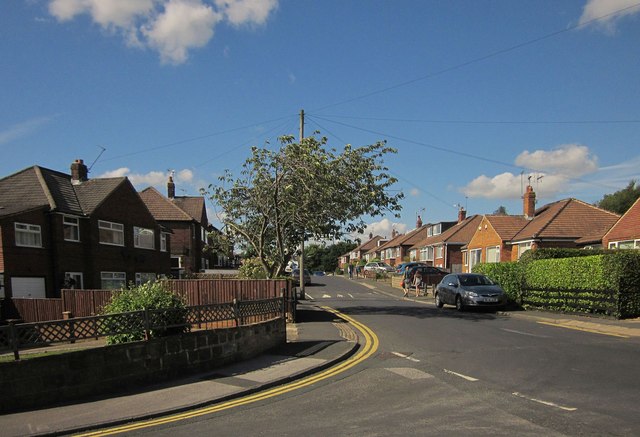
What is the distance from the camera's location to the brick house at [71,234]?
23.1 metres

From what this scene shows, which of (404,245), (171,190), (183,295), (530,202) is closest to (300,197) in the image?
(183,295)

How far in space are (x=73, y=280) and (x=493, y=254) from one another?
2760cm

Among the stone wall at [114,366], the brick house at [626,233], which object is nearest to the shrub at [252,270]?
the stone wall at [114,366]

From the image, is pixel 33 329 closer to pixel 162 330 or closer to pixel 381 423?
pixel 162 330

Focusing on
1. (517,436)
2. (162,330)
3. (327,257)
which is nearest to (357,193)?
(162,330)

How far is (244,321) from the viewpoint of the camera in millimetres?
12312

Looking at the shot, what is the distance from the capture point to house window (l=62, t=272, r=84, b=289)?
83.5ft

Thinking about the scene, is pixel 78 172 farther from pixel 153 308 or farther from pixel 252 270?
pixel 153 308

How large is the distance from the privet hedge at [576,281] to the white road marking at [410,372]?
973 centimetres

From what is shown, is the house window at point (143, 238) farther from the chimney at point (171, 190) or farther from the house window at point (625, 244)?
the house window at point (625, 244)

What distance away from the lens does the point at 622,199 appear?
63281mm

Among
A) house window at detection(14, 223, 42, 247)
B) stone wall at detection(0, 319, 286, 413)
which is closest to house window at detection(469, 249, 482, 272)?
house window at detection(14, 223, 42, 247)

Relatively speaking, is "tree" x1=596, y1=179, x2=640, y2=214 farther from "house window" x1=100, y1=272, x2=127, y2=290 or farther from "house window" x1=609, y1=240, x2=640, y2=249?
"house window" x1=100, y1=272, x2=127, y2=290

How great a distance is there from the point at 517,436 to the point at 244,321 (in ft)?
26.6
